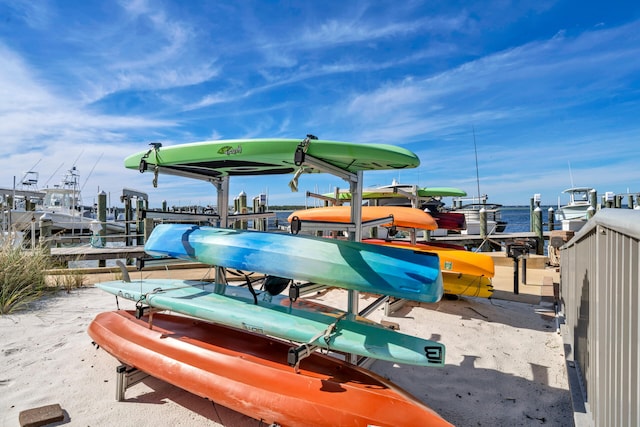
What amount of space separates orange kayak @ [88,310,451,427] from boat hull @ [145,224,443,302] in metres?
0.60

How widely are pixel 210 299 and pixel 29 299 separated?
3.59 meters

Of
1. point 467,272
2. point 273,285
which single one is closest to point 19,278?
point 273,285

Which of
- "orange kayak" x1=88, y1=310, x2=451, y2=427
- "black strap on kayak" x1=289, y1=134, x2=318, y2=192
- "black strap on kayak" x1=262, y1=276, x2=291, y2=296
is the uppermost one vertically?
"black strap on kayak" x1=289, y1=134, x2=318, y2=192

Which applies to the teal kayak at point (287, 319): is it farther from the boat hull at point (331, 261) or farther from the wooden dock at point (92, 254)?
the wooden dock at point (92, 254)

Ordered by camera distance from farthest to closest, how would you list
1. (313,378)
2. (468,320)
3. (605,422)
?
(468,320) → (313,378) → (605,422)

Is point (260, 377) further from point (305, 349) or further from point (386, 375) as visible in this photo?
point (386, 375)

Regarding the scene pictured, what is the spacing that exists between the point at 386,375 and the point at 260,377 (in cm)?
140

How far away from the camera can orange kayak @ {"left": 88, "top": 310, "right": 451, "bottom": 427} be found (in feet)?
6.53

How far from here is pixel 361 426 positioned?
1895 mm

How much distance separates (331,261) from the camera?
242 centimetres

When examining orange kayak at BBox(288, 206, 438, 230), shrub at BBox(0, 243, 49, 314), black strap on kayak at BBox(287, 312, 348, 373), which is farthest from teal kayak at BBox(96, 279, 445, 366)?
orange kayak at BBox(288, 206, 438, 230)

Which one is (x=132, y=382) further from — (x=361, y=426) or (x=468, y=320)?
(x=468, y=320)

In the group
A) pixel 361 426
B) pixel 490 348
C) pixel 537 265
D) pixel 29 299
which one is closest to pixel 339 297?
pixel 490 348

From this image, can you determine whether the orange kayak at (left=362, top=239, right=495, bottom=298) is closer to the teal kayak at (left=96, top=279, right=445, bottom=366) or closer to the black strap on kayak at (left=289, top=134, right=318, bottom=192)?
the teal kayak at (left=96, top=279, right=445, bottom=366)
